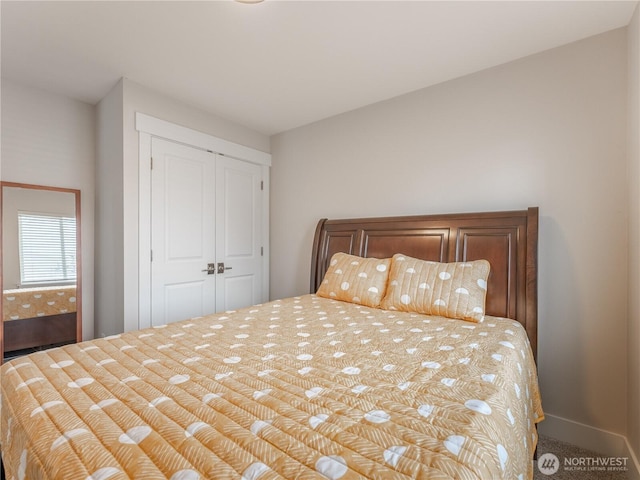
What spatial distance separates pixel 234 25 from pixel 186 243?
6.02ft

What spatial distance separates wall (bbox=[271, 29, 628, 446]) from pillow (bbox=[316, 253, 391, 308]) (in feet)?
1.94

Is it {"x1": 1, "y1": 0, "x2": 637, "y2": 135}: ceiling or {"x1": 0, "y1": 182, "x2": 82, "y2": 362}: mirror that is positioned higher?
{"x1": 1, "y1": 0, "x2": 637, "y2": 135}: ceiling

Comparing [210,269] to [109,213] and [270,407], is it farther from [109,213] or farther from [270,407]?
[270,407]

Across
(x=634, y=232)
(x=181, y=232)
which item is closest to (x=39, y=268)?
(x=181, y=232)

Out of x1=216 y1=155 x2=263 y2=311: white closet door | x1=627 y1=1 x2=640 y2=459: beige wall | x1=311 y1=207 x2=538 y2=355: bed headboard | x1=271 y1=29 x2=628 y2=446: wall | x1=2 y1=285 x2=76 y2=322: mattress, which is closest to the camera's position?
x1=627 y1=1 x2=640 y2=459: beige wall

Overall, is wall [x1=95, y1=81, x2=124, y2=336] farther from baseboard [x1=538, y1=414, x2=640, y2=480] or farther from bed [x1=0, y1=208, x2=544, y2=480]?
baseboard [x1=538, y1=414, x2=640, y2=480]

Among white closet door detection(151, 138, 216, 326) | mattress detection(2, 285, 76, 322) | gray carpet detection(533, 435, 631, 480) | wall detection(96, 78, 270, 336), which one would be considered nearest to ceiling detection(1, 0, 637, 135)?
wall detection(96, 78, 270, 336)

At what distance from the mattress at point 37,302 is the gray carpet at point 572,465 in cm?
358

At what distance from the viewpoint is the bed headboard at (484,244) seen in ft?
6.42

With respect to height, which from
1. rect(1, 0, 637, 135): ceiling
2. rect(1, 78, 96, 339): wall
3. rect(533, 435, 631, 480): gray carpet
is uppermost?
rect(1, 0, 637, 135): ceiling

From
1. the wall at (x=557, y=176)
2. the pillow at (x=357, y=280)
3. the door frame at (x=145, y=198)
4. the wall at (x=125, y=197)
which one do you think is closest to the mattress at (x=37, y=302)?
the wall at (x=125, y=197)

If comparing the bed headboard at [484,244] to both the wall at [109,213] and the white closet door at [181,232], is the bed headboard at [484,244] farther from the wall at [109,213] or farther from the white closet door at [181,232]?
the wall at [109,213]

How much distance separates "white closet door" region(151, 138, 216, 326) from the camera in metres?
2.67

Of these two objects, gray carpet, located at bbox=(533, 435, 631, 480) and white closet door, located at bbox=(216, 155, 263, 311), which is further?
white closet door, located at bbox=(216, 155, 263, 311)
